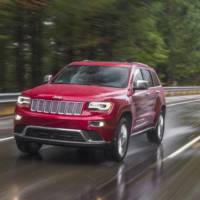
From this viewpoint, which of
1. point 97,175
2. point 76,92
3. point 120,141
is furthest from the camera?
point 120,141

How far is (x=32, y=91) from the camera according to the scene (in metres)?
10.2

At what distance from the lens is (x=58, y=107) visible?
9.72 metres

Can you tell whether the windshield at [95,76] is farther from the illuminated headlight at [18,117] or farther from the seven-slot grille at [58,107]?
the illuminated headlight at [18,117]

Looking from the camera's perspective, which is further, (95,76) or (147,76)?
(147,76)

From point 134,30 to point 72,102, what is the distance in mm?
19660

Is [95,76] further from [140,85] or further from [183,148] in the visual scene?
[183,148]

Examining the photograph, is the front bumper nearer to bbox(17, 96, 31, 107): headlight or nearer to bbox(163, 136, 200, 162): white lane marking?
bbox(17, 96, 31, 107): headlight

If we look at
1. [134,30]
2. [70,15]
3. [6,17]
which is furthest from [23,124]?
[134,30]

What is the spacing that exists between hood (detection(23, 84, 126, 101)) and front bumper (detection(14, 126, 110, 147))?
544 mm

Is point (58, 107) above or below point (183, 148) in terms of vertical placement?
above

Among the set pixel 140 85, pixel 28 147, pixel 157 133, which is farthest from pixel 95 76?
pixel 157 133

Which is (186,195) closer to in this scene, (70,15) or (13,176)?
(13,176)

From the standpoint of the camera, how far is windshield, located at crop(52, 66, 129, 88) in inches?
431

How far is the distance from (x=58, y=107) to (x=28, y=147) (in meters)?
1.26
